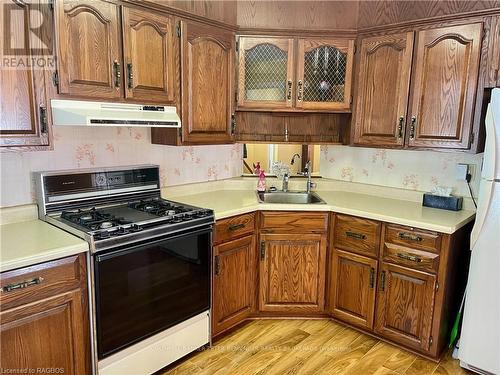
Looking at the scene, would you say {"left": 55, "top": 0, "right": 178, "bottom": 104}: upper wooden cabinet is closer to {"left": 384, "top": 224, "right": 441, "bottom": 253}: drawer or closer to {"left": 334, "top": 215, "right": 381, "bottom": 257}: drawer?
{"left": 334, "top": 215, "right": 381, "bottom": 257}: drawer

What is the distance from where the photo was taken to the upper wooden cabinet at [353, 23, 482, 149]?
2301 mm

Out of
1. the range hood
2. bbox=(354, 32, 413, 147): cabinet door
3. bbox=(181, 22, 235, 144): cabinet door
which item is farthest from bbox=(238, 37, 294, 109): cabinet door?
the range hood

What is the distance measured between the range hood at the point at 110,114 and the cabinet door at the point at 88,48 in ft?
0.20

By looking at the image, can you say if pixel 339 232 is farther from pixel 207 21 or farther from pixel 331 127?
pixel 207 21

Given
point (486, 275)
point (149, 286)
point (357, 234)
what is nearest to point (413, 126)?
point (357, 234)

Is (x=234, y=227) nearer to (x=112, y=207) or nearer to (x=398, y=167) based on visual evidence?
(x=112, y=207)

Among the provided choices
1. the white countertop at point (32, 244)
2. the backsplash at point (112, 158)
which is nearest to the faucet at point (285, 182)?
the backsplash at point (112, 158)

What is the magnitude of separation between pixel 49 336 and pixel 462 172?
268 centimetres

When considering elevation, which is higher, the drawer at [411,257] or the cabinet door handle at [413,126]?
the cabinet door handle at [413,126]

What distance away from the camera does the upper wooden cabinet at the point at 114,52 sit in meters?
1.88

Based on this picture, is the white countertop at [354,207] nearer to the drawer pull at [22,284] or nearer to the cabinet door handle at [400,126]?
the cabinet door handle at [400,126]

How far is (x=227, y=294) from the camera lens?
2.54 meters

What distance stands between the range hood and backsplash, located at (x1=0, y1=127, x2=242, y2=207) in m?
0.34

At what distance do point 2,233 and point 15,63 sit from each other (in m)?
0.83
